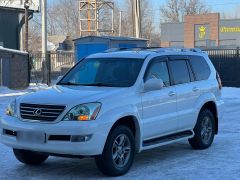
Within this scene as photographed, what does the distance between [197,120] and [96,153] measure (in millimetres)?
2865

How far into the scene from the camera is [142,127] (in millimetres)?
8234

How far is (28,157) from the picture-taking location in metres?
8.48

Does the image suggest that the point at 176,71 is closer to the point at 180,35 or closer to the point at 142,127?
the point at 142,127

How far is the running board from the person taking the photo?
332 inches

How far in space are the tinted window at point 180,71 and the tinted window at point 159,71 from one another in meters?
0.20

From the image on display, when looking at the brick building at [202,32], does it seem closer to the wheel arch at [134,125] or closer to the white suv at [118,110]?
the white suv at [118,110]

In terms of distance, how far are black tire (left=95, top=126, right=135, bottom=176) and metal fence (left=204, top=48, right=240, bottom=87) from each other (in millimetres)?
18502

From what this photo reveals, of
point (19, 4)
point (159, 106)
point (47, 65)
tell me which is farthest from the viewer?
point (19, 4)

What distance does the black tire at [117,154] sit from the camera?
7.59 meters

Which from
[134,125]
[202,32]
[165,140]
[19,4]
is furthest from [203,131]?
[202,32]

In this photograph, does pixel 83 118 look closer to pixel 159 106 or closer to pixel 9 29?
pixel 159 106

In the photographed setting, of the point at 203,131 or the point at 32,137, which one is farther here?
the point at 203,131

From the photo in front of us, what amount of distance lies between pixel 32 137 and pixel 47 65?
68.8ft

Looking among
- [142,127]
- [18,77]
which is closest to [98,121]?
[142,127]
